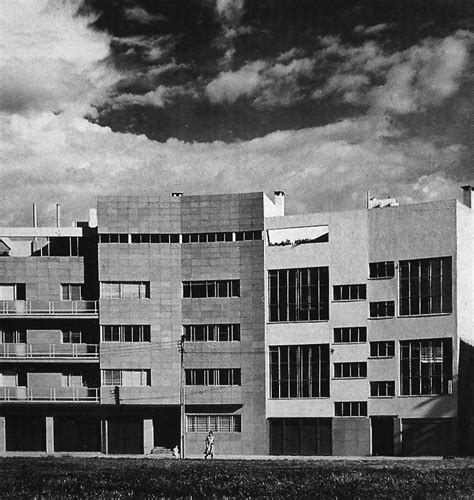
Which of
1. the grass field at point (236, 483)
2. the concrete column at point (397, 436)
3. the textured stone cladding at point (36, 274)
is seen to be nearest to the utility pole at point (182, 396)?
the textured stone cladding at point (36, 274)

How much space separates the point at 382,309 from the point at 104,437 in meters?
23.5

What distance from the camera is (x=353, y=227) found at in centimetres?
7356

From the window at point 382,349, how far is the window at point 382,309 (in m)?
1.94

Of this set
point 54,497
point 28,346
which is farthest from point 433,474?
point 28,346

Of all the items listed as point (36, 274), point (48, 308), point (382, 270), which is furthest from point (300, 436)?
point (36, 274)

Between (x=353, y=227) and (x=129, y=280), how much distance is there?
17493 mm

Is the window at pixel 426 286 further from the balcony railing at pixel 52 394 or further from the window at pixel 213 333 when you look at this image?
the balcony railing at pixel 52 394

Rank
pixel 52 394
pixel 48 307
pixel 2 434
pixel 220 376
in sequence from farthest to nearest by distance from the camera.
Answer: pixel 2 434 → pixel 48 307 → pixel 52 394 → pixel 220 376

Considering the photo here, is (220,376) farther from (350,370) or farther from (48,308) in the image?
(48,308)

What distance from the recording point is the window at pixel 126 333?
75.5 metres

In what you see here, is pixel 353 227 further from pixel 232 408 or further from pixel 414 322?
pixel 232 408

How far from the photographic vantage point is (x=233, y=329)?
75125 millimetres

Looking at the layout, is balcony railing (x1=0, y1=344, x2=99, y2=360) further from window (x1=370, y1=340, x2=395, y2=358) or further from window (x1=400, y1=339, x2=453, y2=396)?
window (x1=400, y1=339, x2=453, y2=396)

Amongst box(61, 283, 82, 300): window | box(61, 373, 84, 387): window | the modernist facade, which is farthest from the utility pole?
box(61, 283, 82, 300): window
